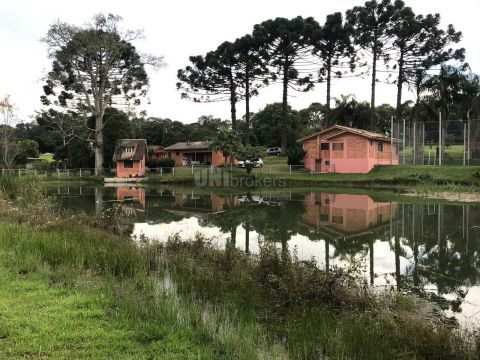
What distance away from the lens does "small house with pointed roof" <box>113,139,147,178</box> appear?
43656 millimetres

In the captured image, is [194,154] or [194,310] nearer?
[194,310]

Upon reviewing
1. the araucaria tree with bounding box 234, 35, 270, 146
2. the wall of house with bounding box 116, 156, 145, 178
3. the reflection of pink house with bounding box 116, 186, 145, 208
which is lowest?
the reflection of pink house with bounding box 116, 186, 145, 208

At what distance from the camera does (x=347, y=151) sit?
36.6 metres

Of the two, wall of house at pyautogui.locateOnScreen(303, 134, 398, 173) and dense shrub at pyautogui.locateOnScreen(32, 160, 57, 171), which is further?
dense shrub at pyautogui.locateOnScreen(32, 160, 57, 171)

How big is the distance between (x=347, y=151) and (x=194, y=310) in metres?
33.7

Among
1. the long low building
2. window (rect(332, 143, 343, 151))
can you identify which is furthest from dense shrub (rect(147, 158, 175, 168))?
window (rect(332, 143, 343, 151))

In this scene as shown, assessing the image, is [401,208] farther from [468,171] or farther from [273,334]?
[273,334]

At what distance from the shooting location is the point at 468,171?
92.3ft

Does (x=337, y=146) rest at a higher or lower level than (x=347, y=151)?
higher

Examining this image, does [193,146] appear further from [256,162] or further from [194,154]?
[256,162]

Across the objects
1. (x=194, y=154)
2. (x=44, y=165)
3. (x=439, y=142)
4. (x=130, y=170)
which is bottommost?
(x=130, y=170)

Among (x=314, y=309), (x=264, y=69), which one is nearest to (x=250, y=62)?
(x=264, y=69)

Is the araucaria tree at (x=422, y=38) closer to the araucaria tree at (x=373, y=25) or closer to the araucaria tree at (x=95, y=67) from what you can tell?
the araucaria tree at (x=373, y=25)

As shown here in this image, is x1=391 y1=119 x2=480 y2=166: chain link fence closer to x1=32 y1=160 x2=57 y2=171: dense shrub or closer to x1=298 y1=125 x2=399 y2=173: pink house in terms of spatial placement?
x1=298 y1=125 x2=399 y2=173: pink house
